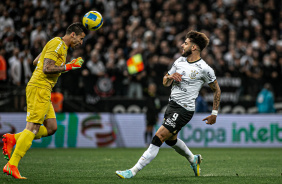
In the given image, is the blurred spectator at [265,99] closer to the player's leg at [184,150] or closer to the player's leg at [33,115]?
the player's leg at [184,150]

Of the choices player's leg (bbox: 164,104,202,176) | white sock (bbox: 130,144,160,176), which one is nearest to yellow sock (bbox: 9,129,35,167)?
white sock (bbox: 130,144,160,176)

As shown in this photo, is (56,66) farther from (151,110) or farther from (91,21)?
(151,110)

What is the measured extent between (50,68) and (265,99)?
12631 mm

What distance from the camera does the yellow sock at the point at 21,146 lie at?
7641 millimetres

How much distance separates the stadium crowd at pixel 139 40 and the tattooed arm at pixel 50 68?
9.53 meters

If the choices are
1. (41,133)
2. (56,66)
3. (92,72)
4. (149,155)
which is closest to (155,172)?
(149,155)

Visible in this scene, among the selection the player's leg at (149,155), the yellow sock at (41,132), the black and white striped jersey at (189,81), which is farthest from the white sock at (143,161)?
the yellow sock at (41,132)

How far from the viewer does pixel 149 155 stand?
7797mm

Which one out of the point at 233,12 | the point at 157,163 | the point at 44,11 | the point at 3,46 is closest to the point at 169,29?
the point at 233,12

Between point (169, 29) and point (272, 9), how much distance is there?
5905mm

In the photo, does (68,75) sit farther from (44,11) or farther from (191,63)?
(191,63)

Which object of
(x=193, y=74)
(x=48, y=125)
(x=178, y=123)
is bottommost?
(x=48, y=125)

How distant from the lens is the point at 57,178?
7777mm

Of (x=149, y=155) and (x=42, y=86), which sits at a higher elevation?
(x=42, y=86)
